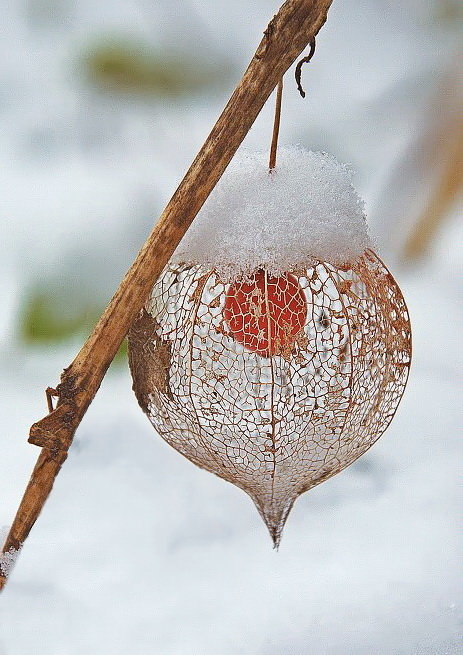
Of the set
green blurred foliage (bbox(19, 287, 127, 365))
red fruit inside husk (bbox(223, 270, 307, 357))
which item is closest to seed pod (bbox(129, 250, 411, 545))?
red fruit inside husk (bbox(223, 270, 307, 357))

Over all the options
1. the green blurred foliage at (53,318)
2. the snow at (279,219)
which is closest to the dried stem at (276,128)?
the snow at (279,219)

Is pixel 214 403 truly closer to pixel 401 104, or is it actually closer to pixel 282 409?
pixel 282 409

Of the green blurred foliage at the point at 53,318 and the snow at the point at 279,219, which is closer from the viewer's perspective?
the snow at the point at 279,219

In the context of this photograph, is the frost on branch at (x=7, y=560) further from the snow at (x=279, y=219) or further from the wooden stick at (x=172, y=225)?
the snow at (x=279, y=219)

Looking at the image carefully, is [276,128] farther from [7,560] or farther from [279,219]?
[7,560]

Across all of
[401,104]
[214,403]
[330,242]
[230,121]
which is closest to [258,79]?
[230,121]

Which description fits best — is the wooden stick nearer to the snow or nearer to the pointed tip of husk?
the snow

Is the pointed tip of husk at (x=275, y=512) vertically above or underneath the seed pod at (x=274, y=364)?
underneath
